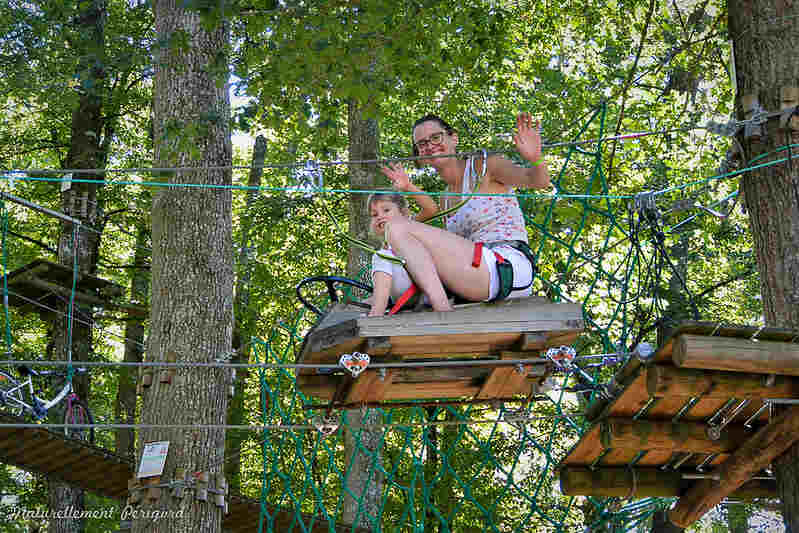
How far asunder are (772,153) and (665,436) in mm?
1063

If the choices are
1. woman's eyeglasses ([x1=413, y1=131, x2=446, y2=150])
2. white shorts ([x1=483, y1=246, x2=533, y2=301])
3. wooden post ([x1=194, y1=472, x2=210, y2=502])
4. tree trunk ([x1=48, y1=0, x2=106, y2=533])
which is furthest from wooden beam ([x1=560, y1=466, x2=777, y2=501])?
tree trunk ([x1=48, y1=0, x2=106, y2=533])

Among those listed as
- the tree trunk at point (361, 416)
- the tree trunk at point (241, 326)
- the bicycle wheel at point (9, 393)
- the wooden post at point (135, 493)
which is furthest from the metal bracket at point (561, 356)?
the tree trunk at point (241, 326)

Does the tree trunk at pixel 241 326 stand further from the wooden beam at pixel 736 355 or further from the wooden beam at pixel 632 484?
the wooden beam at pixel 736 355

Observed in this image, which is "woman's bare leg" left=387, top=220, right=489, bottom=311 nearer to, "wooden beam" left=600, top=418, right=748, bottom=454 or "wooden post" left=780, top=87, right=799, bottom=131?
"wooden beam" left=600, top=418, right=748, bottom=454

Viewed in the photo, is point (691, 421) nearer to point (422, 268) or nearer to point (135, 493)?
point (422, 268)

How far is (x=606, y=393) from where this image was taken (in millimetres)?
2840

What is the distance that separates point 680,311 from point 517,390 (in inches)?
232

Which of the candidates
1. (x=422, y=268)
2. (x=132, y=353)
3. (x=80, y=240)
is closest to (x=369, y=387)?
(x=422, y=268)

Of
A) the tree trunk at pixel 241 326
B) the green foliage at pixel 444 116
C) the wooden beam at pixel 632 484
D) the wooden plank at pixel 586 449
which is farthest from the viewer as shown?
the tree trunk at pixel 241 326

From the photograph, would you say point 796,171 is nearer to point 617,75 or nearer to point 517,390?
point 517,390

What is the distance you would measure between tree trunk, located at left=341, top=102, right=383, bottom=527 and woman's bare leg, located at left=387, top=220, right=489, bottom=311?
422cm

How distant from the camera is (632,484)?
3.25 meters

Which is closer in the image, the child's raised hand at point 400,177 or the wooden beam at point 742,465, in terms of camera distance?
the wooden beam at point 742,465

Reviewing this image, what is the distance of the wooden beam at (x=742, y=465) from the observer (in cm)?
281
